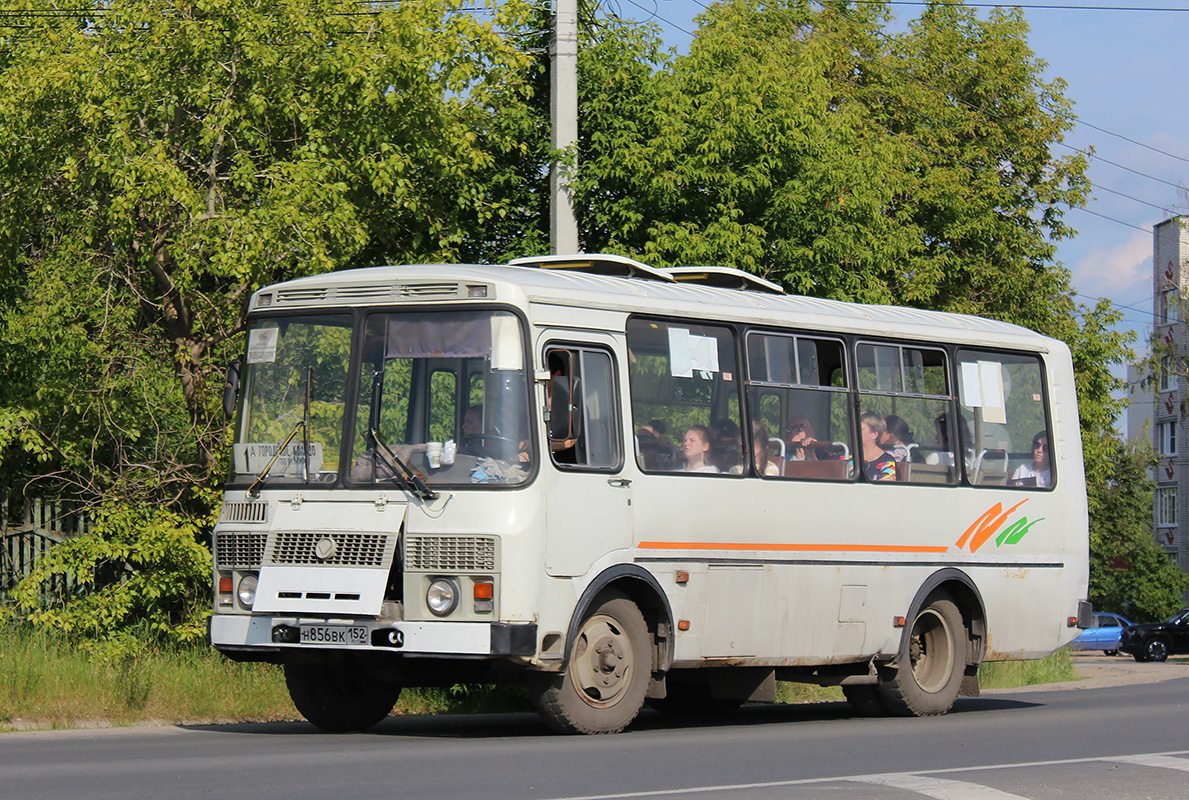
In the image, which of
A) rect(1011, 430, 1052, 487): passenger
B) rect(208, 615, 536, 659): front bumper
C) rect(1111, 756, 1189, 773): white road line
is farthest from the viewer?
rect(1011, 430, 1052, 487): passenger

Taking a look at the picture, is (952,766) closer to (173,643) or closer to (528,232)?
(173,643)

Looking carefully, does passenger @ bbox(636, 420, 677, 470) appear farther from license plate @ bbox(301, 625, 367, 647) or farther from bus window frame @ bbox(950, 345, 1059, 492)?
bus window frame @ bbox(950, 345, 1059, 492)

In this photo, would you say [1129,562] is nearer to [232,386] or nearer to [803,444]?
[803,444]

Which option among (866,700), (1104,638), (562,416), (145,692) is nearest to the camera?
(562,416)

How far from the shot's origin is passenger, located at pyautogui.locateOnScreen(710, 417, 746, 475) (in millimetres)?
12484

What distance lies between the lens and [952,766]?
32.7ft

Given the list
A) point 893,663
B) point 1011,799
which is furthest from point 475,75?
point 1011,799

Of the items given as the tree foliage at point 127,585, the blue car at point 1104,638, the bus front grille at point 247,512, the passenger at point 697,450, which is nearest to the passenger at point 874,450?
the passenger at point 697,450

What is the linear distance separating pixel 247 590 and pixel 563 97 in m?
6.85

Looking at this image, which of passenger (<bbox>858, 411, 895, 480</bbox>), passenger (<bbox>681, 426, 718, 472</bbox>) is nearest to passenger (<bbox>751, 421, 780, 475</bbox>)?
passenger (<bbox>681, 426, 718, 472</bbox>)

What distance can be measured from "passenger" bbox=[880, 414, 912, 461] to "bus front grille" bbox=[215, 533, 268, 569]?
17.0 feet

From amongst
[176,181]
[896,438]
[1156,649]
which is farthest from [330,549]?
[1156,649]

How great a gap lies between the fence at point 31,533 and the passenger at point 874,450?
7966 mm

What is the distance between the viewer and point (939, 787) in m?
8.82
